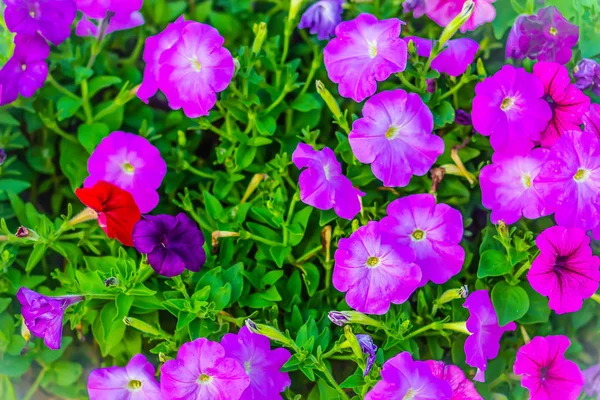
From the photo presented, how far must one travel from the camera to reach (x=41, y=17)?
111 centimetres

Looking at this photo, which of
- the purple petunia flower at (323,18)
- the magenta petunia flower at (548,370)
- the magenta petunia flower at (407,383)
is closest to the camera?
the magenta petunia flower at (407,383)

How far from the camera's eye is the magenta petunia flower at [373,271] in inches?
39.8

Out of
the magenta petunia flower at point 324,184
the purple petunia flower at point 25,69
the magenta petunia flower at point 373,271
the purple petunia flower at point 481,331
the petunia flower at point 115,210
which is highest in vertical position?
the purple petunia flower at point 25,69

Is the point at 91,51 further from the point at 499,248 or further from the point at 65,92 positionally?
the point at 499,248

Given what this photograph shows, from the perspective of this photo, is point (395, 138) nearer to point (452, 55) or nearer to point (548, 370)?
point (452, 55)

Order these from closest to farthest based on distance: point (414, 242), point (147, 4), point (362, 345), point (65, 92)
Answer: point (362, 345) < point (414, 242) < point (65, 92) < point (147, 4)

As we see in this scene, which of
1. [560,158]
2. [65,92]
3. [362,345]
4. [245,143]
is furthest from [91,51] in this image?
[560,158]

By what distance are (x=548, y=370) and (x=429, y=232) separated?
0.30 metres

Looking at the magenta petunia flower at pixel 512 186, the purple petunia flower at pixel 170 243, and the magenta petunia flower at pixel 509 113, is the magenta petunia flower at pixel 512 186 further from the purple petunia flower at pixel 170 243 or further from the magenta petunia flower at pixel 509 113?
the purple petunia flower at pixel 170 243

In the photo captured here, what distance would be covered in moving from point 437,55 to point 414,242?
1.03ft

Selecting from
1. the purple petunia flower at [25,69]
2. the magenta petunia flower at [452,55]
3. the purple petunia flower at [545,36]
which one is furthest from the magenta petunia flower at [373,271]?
the purple petunia flower at [25,69]

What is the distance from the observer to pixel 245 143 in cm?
116

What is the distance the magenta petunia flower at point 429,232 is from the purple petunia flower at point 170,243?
31cm

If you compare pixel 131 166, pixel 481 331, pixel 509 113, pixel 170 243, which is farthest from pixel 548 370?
pixel 131 166
